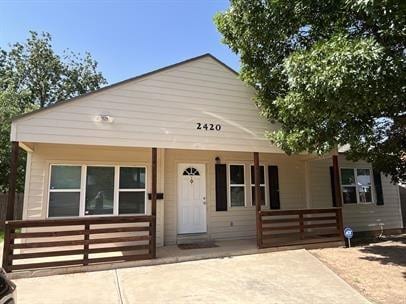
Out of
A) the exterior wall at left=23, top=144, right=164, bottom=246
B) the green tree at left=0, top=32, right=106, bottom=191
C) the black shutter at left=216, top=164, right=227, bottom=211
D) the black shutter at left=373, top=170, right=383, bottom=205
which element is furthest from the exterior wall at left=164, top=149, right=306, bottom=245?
the green tree at left=0, top=32, right=106, bottom=191

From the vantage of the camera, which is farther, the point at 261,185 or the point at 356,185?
the point at 356,185

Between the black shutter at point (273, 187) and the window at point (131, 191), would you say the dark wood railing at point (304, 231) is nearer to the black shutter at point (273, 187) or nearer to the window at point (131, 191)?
the black shutter at point (273, 187)

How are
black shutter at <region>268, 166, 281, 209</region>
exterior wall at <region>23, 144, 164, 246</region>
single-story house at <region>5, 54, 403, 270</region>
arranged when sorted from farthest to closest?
black shutter at <region>268, 166, 281, 209</region>, exterior wall at <region>23, 144, 164, 246</region>, single-story house at <region>5, 54, 403, 270</region>

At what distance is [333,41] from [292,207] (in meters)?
6.55

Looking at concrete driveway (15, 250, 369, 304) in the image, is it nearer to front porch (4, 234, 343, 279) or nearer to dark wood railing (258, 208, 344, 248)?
front porch (4, 234, 343, 279)

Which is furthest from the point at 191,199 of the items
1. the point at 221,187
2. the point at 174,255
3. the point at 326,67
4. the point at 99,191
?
the point at 326,67

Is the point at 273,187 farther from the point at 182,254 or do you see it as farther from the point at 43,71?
the point at 43,71

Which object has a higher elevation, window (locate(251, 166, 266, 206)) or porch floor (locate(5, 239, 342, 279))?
window (locate(251, 166, 266, 206))

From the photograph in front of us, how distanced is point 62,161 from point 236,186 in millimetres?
5219

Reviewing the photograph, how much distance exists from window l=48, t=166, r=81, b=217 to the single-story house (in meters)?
0.02

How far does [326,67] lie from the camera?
5.27 metres

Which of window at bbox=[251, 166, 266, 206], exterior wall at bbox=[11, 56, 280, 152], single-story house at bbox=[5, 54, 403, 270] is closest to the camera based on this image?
exterior wall at bbox=[11, 56, 280, 152]

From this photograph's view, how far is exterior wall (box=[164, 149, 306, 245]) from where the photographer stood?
355 inches

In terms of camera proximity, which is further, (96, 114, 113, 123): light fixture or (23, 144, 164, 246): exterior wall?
(23, 144, 164, 246): exterior wall
